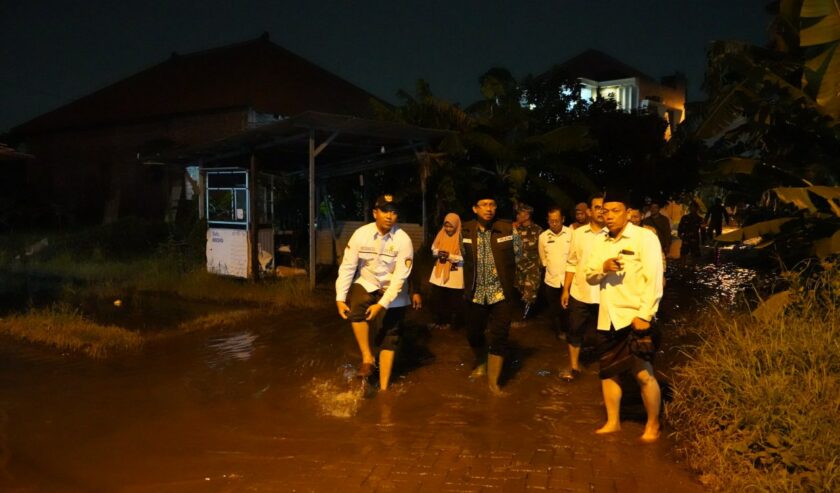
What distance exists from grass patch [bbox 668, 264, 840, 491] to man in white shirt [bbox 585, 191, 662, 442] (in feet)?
1.30

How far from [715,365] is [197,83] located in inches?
1011

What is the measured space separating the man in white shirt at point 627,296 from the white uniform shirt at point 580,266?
111cm

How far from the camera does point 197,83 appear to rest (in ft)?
88.2

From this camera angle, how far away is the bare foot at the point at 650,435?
507 cm

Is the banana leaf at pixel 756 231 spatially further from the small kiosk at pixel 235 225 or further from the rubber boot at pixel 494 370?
the small kiosk at pixel 235 225

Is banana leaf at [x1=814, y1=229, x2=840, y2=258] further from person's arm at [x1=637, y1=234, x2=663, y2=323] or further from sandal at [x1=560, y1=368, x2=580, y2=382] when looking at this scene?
person's arm at [x1=637, y1=234, x2=663, y2=323]

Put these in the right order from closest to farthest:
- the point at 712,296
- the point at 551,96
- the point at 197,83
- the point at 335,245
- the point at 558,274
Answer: the point at 558,274, the point at 712,296, the point at 335,245, the point at 551,96, the point at 197,83

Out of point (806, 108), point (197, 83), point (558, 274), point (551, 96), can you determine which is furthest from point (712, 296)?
point (197, 83)

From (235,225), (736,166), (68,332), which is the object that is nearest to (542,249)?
(736,166)

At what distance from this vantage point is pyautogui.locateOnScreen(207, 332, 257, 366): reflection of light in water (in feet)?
26.4

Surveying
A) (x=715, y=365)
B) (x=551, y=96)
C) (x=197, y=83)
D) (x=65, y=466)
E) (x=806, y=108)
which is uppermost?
(x=197, y=83)

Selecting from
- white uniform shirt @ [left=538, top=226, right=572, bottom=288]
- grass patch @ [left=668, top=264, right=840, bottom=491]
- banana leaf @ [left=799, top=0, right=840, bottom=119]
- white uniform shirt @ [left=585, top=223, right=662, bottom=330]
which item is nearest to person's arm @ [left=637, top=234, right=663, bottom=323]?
white uniform shirt @ [left=585, top=223, right=662, bottom=330]

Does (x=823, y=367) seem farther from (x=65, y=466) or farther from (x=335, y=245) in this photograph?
(x=335, y=245)

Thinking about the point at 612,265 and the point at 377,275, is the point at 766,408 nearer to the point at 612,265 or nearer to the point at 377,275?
the point at 612,265
